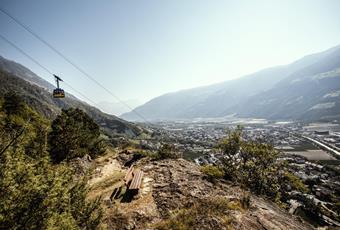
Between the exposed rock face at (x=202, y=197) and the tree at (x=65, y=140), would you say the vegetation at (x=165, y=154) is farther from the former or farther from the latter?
the tree at (x=65, y=140)

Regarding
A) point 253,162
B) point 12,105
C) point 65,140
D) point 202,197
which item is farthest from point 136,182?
point 12,105

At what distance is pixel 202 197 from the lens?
1450cm

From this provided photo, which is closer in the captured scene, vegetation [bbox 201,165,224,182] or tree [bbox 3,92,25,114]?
vegetation [bbox 201,165,224,182]

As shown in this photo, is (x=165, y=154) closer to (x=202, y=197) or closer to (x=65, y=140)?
(x=202, y=197)

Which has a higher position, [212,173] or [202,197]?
[212,173]

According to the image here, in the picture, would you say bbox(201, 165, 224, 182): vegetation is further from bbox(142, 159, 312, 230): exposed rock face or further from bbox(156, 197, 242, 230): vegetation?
bbox(156, 197, 242, 230): vegetation

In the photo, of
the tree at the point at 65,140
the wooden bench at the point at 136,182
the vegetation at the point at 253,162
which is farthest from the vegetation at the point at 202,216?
the tree at the point at 65,140

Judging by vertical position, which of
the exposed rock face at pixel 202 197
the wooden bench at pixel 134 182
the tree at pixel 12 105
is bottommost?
the exposed rock face at pixel 202 197

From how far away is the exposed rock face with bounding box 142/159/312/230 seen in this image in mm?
11914

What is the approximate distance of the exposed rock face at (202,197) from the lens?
39.1ft

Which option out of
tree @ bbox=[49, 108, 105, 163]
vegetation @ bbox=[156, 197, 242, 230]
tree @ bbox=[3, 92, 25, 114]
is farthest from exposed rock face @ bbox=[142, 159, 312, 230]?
tree @ bbox=[3, 92, 25, 114]

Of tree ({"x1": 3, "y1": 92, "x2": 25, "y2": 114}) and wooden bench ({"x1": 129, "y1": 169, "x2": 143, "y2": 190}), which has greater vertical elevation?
tree ({"x1": 3, "y1": 92, "x2": 25, "y2": 114})

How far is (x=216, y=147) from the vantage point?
77.5 feet

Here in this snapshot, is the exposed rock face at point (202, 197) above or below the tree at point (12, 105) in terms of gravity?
below
